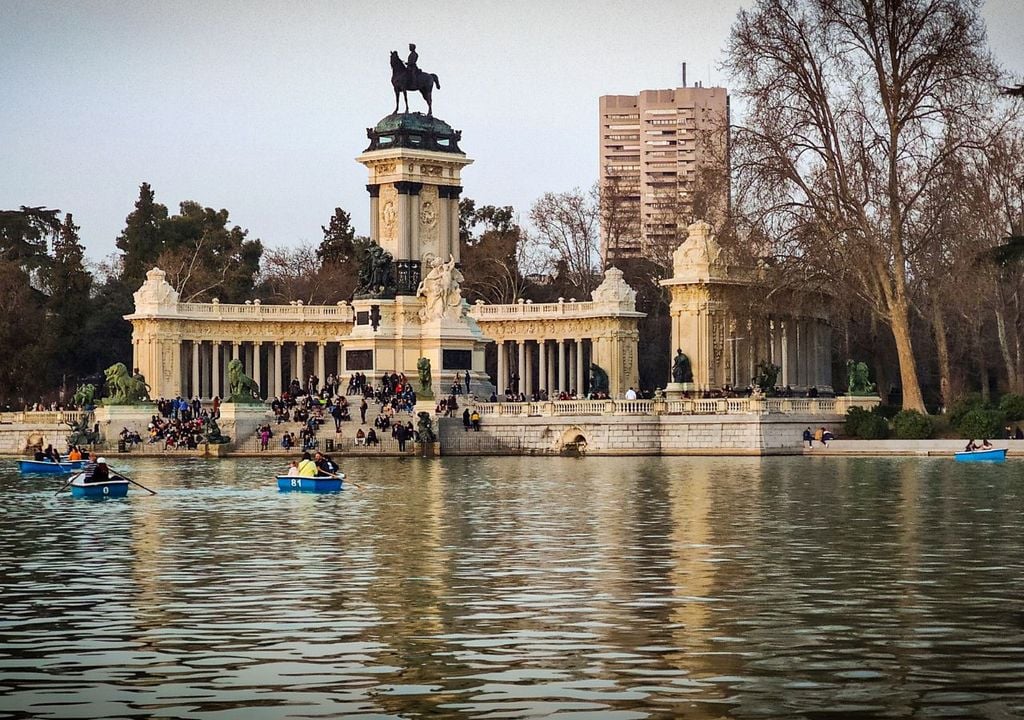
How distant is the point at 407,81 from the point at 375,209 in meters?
5.83

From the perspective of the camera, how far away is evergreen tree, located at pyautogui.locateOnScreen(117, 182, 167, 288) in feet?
383

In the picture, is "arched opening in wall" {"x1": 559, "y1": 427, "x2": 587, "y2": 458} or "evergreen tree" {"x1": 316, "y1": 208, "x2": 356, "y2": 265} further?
"evergreen tree" {"x1": 316, "y1": 208, "x2": 356, "y2": 265}

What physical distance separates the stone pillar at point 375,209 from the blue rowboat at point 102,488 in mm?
42824

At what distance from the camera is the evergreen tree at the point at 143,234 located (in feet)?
383

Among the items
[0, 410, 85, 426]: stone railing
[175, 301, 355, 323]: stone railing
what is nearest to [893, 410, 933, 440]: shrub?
[0, 410, 85, 426]: stone railing

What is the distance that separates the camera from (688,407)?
71.1 metres

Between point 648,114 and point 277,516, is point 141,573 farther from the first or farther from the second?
point 648,114

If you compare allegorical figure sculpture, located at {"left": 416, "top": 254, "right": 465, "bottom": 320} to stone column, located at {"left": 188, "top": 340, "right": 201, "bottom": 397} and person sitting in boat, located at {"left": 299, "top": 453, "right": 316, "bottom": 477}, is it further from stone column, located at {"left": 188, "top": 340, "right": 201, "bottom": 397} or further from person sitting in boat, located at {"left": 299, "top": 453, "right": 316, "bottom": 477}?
person sitting in boat, located at {"left": 299, "top": 453, "right": 316, "bottom": 477}

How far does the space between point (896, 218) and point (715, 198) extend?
522 inches

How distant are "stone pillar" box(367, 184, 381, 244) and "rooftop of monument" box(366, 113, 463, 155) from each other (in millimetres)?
1733

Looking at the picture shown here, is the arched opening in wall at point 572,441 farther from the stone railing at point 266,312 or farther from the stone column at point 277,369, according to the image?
the stone column at point 277,369

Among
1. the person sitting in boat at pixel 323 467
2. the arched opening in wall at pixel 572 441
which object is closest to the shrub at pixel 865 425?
the arched opening in wall at pixel 572 441

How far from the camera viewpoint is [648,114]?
7643 inches

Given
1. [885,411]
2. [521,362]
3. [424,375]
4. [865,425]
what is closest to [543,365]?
[521,362]
